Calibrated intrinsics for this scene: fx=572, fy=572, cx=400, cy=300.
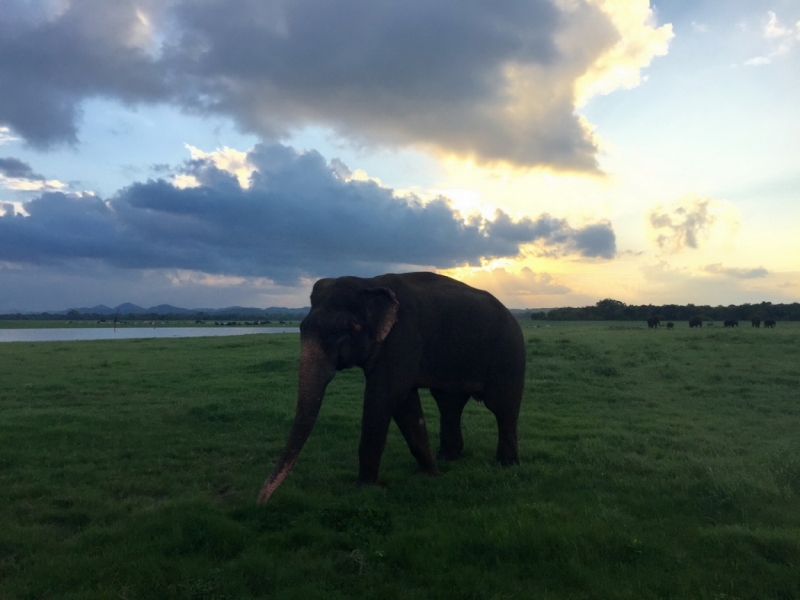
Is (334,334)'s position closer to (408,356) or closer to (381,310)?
(381,310)

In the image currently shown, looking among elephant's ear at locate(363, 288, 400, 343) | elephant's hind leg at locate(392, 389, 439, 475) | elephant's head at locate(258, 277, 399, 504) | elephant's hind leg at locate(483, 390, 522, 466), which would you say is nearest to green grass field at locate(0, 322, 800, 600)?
elephant's hind leg at locate(392, 389, 439, 475)

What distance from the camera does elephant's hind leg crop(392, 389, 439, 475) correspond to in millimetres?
7676

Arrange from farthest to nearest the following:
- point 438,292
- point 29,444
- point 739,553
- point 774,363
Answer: point 774,363, point 29,444, point 438,292, point 739,553

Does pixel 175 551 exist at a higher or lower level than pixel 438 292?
lower

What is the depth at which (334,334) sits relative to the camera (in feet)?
22.3

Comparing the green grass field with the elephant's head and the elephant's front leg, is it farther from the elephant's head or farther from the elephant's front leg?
the elephant's head

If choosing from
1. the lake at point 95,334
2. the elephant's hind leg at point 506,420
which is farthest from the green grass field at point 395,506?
the lake at point 95,334

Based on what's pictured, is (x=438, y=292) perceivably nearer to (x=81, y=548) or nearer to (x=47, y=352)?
(x=81, y=548)

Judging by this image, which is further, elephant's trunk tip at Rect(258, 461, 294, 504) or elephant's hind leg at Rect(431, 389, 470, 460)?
elephant's hind leg at Rect(431, 389, 470, 460)

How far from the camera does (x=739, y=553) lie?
504 centimetres

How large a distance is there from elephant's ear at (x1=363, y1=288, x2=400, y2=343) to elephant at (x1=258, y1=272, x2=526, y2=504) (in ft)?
0.04

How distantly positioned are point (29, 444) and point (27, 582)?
222 inches

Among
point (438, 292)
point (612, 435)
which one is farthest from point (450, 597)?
point (612, 435)

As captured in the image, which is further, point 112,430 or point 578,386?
point 578,386
